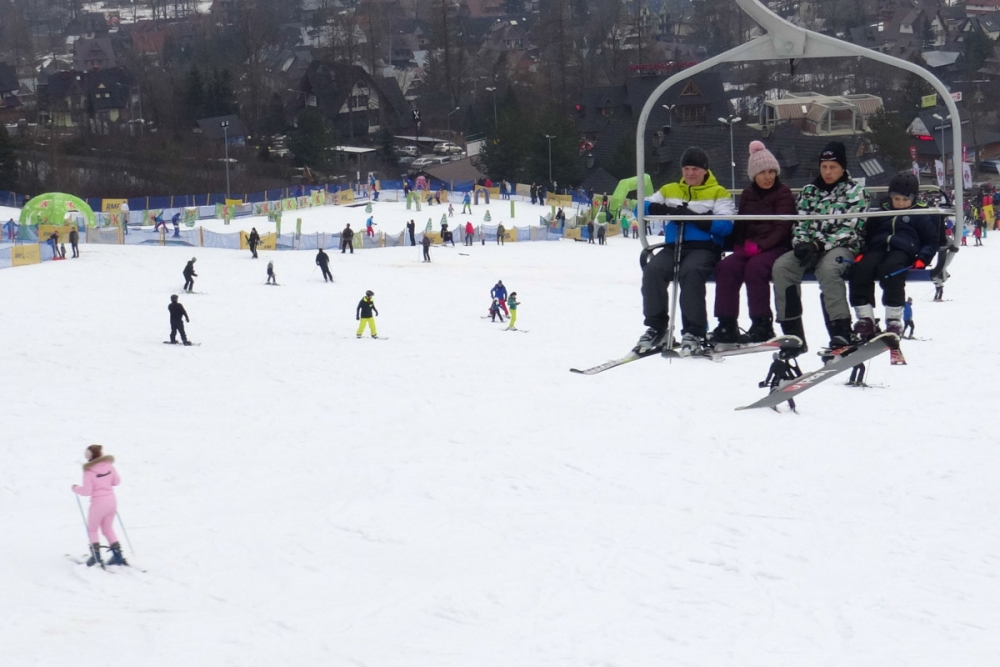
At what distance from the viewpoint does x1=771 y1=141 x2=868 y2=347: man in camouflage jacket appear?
849cm

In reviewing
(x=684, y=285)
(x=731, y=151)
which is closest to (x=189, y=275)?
(x=731, y=151)

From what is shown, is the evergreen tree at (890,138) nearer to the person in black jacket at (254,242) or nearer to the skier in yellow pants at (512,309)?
the skier in yellow pants at (512,309)

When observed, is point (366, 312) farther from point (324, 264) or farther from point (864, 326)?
point (864, 326)

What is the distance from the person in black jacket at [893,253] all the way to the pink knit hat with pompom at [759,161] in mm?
733

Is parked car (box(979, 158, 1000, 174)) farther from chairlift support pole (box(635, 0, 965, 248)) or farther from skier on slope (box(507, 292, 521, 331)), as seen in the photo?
chairlift support pole (box(635, 0, 965, 248))

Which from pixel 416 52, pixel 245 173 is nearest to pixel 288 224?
pixel 245 173

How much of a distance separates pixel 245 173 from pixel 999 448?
59.5 metres

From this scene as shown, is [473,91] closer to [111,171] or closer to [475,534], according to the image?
[111,171]

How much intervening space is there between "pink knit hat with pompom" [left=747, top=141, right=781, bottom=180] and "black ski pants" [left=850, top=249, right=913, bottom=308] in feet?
2.70

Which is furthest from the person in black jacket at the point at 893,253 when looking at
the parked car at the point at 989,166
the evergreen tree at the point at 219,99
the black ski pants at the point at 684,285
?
the evergreen tree at the point at 219,99

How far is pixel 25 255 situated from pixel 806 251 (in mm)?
36006

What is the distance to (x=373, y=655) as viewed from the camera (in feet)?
40.7

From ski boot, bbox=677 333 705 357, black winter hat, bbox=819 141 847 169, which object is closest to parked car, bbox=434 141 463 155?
ski boot, bbox=677 333 705 357

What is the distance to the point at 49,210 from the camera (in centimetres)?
4519
